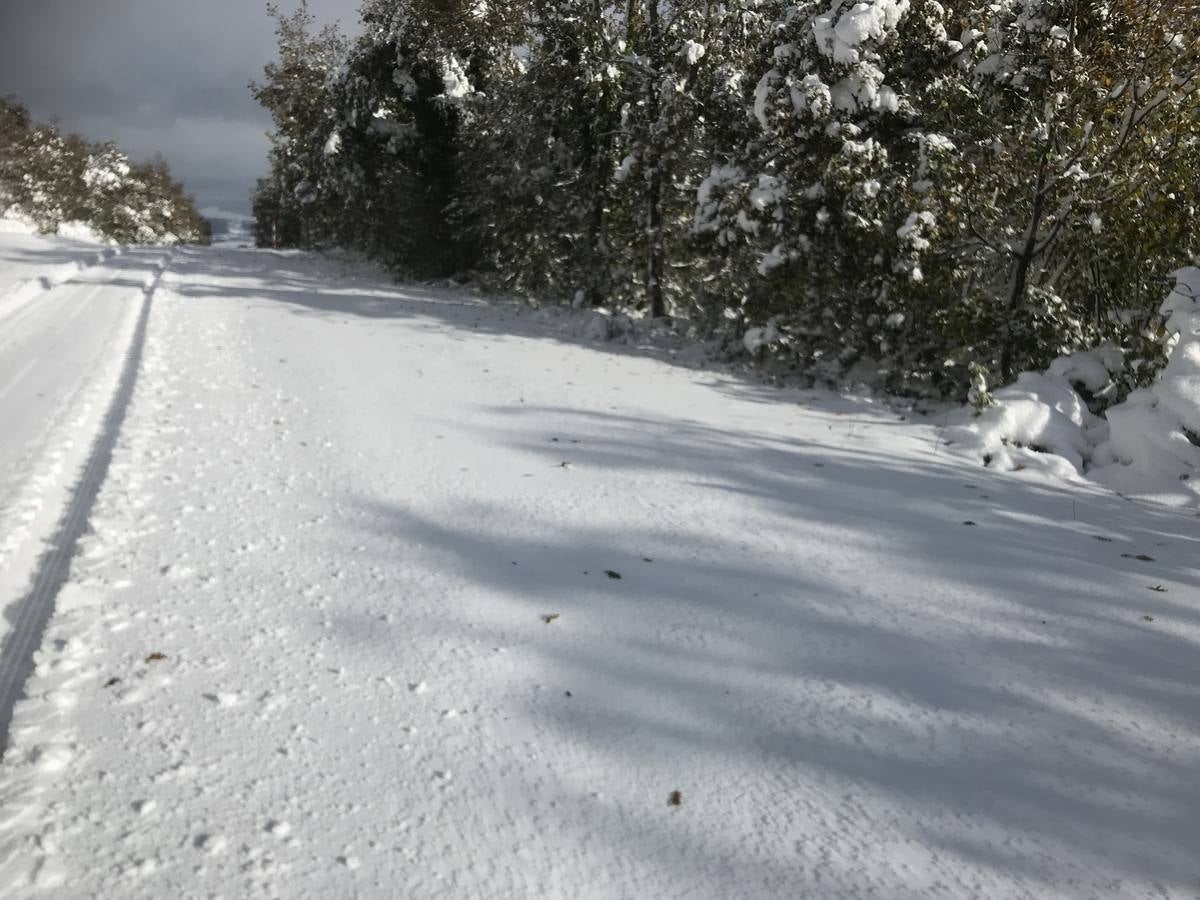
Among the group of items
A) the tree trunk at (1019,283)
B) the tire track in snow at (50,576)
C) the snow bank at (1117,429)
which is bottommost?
the tire track in snow at (50,576)

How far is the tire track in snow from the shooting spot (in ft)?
8.91

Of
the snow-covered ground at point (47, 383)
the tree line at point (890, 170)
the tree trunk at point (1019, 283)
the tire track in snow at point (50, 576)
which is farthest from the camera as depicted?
the tree trunk at point (1019, 283)

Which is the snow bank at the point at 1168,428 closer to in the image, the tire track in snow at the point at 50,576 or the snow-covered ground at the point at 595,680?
the snow-covered ground at the point at 595,680

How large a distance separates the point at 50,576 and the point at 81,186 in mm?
53009

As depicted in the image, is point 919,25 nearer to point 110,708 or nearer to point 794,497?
point 794,497

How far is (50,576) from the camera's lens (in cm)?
344

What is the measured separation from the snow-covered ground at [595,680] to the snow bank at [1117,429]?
0.53 meters

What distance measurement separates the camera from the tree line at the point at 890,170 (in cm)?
712

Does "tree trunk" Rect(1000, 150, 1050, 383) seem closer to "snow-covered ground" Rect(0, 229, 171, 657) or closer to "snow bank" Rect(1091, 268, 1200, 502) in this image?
"snow bank" Rect(1091, 268, 1200, 502)

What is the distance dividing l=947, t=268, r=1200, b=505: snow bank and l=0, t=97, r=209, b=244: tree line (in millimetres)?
39381

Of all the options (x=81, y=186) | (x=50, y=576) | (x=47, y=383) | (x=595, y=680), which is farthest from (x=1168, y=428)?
(x=81, y=186)

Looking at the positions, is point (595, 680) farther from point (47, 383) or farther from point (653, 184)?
point (653, 184)

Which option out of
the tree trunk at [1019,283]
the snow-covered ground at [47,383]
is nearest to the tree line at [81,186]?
the snow-covered ground at [47,383]

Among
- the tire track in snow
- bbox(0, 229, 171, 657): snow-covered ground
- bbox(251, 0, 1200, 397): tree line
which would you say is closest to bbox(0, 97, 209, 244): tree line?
bbox(0, 229, 171, 657): snow-covered ground
